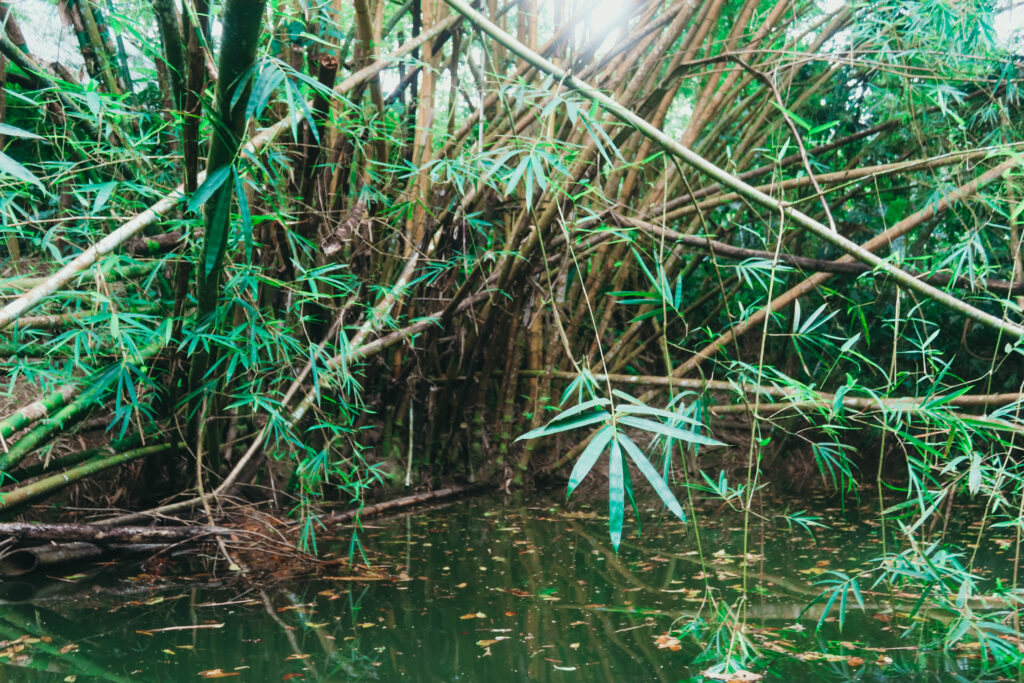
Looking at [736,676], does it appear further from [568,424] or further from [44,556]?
[44,556]

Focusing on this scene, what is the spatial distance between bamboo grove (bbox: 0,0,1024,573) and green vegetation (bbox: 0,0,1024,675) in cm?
2

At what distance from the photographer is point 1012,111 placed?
10.3 ft

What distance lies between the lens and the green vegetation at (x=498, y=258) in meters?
1.56

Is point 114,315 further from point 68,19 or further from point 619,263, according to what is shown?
point 619,263

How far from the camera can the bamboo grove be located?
5.19 feet

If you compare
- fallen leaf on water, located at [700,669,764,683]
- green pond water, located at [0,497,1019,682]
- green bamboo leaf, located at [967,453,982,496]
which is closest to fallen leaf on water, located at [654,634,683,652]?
green pond water, located at [0,497,1019,682]

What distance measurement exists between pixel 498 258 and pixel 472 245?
0.13 meters

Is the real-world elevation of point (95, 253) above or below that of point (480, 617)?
above

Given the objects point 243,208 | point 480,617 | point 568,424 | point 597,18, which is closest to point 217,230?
point 243,208

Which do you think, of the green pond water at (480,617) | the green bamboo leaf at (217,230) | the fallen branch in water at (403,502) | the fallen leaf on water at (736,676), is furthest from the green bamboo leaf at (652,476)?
the fallen branch in water at (403,502)

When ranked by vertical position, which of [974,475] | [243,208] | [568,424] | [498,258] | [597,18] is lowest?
[974,475]

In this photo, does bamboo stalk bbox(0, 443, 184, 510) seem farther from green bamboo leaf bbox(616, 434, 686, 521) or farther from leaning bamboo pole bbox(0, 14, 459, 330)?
green bamboo leaf bbox(616, 434, 686, 521)

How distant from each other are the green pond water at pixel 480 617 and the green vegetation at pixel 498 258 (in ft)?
0.42

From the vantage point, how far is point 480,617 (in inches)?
78.3
